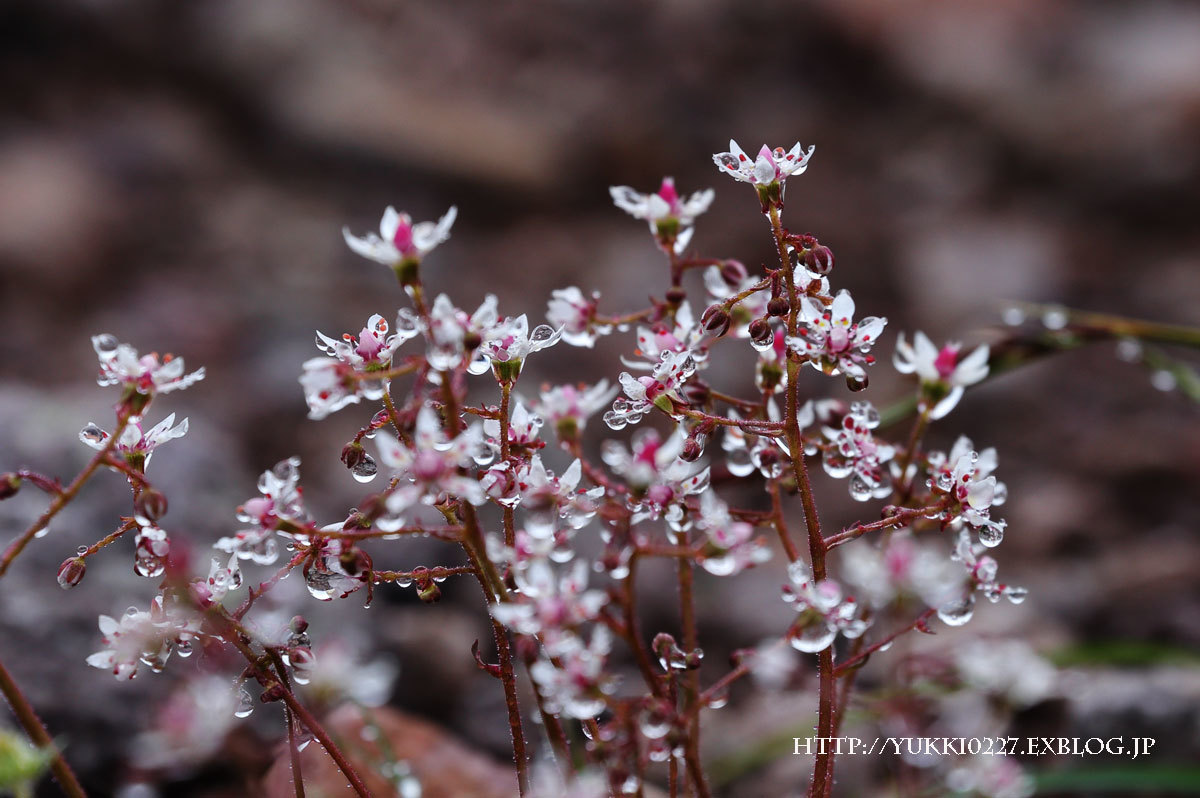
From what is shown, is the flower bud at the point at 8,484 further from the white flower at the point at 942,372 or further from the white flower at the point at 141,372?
the white flower at the point at 942,372

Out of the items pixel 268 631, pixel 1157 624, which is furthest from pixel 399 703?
pixel 1157 624

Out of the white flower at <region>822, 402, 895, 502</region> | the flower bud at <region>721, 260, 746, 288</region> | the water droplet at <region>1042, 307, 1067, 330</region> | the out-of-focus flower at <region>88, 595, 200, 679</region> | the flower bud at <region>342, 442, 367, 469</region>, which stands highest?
the water droplet at <region>1042, 307, 1067, 330</region>

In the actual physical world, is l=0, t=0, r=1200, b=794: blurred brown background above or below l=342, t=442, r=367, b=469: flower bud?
above

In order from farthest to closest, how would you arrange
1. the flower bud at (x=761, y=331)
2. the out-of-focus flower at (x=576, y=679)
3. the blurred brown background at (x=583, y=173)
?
the blurred brown background at (x=583, y=173) < the flower bud at (x=761, y=331) < the out-of-focus flower at (x=576, y=679)

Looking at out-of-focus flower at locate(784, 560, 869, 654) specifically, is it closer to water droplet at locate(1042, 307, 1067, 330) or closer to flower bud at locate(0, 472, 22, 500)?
flower bud at locate(0, 472, 22, 500)

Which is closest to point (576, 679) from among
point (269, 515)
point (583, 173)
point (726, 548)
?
point (726, 548)

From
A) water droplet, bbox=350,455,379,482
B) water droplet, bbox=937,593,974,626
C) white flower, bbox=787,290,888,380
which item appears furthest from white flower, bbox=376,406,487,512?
water droplet, bbox=937,593,974,626

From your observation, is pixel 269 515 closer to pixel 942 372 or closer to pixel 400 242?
pixel 400 242

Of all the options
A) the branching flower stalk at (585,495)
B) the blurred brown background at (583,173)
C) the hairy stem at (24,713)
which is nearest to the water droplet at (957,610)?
the branching flower stalk at (585,495)
